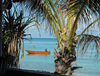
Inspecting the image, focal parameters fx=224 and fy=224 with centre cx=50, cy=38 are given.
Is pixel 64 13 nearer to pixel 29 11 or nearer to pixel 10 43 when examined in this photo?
pixel 29 11

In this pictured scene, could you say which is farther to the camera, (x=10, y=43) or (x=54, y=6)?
(x=10, y=43)

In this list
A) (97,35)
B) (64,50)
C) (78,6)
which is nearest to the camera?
(78,6)

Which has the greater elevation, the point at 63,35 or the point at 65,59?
the point at 63,35

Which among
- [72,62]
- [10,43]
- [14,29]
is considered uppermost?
[14,29]

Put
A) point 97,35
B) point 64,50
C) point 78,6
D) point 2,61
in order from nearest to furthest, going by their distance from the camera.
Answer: point 2,61, point 78,6, point 97,35, point 64,50

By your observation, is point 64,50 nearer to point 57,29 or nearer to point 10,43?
point 57,29

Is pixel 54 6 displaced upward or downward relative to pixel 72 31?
upward

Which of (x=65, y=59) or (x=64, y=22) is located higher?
(x=64, y=22)

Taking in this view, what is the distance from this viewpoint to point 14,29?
6.51m

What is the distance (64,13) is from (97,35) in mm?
884

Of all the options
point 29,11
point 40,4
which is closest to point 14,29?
point 29,11

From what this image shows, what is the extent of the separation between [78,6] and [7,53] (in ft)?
9.18

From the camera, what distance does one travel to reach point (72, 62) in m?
5.38

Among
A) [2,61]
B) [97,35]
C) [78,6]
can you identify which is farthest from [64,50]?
[2,61]
